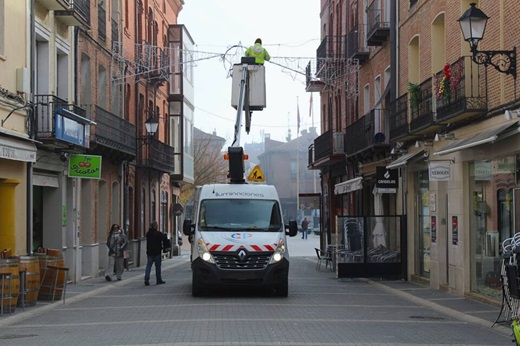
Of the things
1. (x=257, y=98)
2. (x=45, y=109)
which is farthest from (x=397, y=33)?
(x=45, y=109)

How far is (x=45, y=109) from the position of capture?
2136cm

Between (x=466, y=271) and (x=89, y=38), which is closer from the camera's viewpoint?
(x=466, y=271)

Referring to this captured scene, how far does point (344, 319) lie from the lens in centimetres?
1526

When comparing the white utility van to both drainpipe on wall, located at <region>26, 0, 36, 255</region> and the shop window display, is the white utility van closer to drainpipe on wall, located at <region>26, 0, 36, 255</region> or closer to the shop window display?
drainpipe on wall, located at <region>26, 0, 36, 255</region>

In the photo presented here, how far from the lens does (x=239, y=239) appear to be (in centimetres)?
1936

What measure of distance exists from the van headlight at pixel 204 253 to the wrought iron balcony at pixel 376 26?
11.2m

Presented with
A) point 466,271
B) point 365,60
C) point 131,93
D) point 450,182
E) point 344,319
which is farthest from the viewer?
point 131,93

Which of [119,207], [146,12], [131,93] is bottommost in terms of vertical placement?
[119,207]

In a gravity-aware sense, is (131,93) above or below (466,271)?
above

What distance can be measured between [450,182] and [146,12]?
67.4 feet

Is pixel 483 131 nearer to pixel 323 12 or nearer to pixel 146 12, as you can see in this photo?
pixel 146 12

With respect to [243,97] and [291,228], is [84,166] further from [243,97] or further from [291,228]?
[291,228]

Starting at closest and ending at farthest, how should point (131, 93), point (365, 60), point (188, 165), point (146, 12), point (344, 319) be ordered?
point (344, 319) < point (365, 60) < point (131, 93) < point (146, 12) < point (188, 165)

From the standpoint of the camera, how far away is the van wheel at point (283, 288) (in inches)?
764
